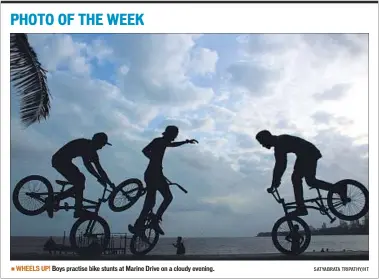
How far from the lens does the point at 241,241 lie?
40.2 ft

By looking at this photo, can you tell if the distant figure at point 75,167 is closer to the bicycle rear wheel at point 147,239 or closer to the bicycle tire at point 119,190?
the bicycle tire at point 119,190

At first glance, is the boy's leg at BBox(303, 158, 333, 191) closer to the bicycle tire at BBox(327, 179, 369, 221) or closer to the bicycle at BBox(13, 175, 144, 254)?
the bicycle tire at BBox(327, 179, 369, 221)

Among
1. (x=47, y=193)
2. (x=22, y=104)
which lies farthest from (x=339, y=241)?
(x=22, y=104)

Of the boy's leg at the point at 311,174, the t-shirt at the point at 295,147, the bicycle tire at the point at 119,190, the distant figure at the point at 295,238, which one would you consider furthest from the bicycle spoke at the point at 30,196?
the boy's leg at the point at 311,174

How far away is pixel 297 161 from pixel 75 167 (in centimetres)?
415

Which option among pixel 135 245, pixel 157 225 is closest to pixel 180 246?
pixel 157 225

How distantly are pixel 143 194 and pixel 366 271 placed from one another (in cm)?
428

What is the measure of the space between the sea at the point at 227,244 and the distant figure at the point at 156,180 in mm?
371

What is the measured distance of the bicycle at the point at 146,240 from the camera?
12203 millimetres

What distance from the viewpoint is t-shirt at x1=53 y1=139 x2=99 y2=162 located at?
481 inches

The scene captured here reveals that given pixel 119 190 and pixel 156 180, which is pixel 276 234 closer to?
pixel 156 180

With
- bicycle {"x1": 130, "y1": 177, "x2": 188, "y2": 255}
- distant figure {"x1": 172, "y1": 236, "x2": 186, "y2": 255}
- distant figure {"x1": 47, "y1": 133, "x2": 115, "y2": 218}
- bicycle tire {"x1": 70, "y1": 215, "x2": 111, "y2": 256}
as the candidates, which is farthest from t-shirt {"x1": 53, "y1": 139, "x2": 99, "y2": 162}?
distant figure {"x1": 172, "y1": 236, "x2": 186, "y2": 255}

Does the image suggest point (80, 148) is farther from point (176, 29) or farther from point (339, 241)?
point (339, 241)

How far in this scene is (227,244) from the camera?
39.6 feet
